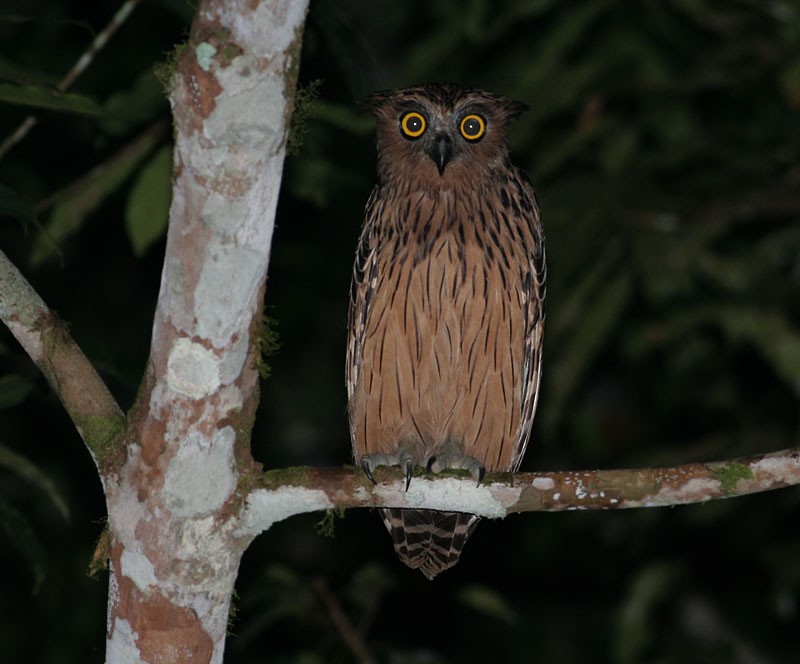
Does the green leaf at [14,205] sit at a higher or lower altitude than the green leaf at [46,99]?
lower

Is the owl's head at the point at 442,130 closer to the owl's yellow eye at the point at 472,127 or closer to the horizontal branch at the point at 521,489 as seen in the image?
the owl's yellow eye at the point at 472,127

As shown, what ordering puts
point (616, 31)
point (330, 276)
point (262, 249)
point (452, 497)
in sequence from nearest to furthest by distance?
point (262, 249) < point (452, 497) < point (616, 31) < point (330, 276)

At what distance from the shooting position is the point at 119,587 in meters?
2.56

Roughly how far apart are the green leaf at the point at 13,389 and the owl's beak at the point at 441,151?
1574mm

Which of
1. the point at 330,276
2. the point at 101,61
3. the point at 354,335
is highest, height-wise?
the point at 101,61

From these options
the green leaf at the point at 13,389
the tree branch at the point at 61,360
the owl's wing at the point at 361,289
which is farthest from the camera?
the owl's wing at the point at 361,289

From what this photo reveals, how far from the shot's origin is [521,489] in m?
2.84

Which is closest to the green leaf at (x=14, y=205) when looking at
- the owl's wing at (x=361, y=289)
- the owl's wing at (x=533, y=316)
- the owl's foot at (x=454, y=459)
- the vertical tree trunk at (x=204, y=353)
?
the vertical tree trunk at (x=204, y=353)

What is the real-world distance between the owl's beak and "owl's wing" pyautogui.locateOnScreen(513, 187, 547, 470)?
1.24 feet

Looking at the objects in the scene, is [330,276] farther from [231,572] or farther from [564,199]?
[231,572]

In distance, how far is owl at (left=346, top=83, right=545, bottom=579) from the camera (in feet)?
12.6

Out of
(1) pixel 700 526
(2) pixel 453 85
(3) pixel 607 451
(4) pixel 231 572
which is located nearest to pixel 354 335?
(2) pixel 453 85

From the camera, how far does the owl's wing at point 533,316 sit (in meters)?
3.99

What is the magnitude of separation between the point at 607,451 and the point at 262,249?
15.8ft
